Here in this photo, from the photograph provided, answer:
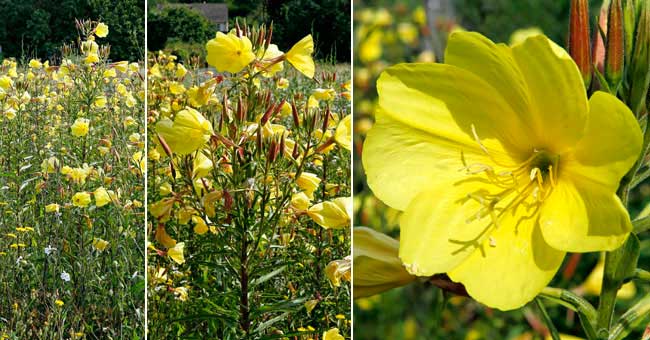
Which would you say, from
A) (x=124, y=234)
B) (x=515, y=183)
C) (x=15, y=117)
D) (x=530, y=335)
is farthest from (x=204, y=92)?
(x=530, y=335)

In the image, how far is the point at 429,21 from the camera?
2.48 metres

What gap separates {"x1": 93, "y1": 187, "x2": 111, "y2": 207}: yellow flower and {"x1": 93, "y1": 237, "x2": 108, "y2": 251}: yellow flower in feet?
0.26

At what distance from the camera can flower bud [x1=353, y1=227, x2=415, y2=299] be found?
757 millimetres

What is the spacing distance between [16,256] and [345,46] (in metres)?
0.88

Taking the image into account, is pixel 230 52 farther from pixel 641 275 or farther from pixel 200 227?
pixel 641 275

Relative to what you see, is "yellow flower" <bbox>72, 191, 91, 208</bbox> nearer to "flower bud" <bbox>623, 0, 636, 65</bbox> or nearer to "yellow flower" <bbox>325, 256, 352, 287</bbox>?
"yellow flower" <bbox>325, 256, 352, 287</bbox>

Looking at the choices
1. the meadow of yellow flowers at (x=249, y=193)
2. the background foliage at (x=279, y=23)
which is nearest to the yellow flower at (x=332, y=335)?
the meadow of yellow flowers at (x=249, y=193)

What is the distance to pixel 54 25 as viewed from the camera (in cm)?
152

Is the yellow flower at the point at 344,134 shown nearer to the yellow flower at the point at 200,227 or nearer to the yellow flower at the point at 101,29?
the yellow flower at the point at 200,227

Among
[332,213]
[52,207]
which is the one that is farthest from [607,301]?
[52,207]

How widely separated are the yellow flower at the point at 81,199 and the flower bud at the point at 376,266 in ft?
3.00

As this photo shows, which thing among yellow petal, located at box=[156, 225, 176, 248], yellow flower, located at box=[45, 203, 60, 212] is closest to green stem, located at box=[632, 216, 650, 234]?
yellow petal, located at box=[156, 225, 176, 248]

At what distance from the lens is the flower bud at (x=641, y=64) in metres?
0.62

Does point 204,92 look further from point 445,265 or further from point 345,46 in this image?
point 445,265
